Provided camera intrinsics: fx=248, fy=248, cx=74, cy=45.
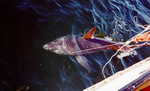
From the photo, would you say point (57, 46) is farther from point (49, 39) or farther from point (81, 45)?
point (81, 45)

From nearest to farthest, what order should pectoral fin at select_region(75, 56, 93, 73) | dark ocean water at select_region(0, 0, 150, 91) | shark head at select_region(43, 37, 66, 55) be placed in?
dark ocean water at select_region(0, 0, 150, 91) → shark head at select_region(43, 37, 66, 55) → pectoral fin at select_region(75, 56, 93, 73)

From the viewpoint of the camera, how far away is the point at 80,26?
6.89ft

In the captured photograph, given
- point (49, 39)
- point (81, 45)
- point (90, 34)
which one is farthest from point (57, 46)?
point (90, 34)

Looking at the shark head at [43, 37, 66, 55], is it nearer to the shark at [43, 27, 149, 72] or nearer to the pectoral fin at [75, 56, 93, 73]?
the shark at [43, 27, 149, 72]

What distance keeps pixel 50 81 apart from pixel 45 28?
407mm

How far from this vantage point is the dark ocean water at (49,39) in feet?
5.66

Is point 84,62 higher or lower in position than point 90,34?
lower

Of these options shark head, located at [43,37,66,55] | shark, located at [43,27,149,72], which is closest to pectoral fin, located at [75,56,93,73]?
shark, located at [43,27,149,72]

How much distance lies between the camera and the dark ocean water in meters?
1.73

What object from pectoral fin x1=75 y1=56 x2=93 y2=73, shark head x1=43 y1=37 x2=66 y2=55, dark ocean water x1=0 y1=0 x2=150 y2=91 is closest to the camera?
dark ocean water x1=0 y1=0 x2=150 y2=91

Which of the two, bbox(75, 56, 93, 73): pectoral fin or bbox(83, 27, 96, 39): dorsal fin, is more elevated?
bbox(83, 27, 96, 39): dorsal fin

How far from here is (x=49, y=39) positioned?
1.91 metres

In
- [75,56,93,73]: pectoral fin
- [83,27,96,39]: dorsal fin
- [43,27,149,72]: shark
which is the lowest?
[75,56,93,73]: pectoral fin

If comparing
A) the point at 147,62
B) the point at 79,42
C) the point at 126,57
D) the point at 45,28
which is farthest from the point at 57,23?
the point at 147,62
